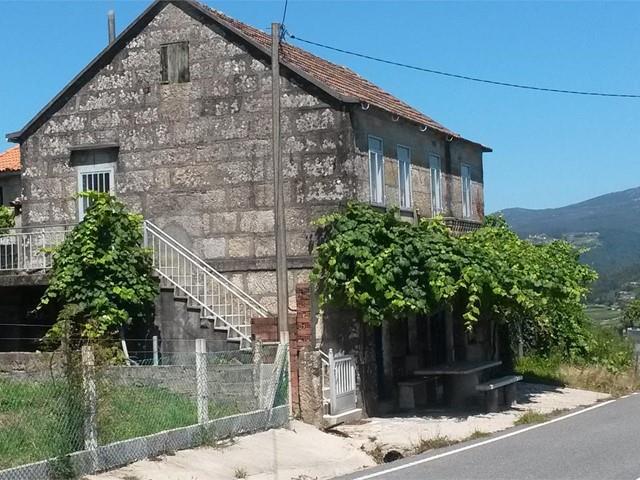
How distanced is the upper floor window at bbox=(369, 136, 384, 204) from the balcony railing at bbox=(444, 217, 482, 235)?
329cm

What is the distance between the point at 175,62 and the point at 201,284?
15.8ft

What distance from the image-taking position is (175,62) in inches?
866

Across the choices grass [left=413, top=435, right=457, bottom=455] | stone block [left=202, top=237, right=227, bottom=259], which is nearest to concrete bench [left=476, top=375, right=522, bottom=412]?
grass [left=413, top=435, right=457, bottom=455]

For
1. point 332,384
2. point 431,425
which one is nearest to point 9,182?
point 332,384

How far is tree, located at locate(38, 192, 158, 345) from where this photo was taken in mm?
19125

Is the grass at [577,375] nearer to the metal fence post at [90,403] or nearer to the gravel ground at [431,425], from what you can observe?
the gravel ground at [431,425]

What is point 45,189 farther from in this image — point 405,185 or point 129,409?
point 129,409

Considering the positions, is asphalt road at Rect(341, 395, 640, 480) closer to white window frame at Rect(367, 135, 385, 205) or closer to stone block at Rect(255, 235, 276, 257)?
white window frame at Rect(367, 135, 385, 205)

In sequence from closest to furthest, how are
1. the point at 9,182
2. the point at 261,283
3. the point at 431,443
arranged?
the point at 431,443 → the point at 261,283 → the point at 9,182

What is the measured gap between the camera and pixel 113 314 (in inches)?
754

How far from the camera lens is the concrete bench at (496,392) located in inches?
856

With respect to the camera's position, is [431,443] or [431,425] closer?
[431,443]

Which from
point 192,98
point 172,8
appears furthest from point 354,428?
point 172,8

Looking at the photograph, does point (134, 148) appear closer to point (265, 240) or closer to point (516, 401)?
point (265, 240)
